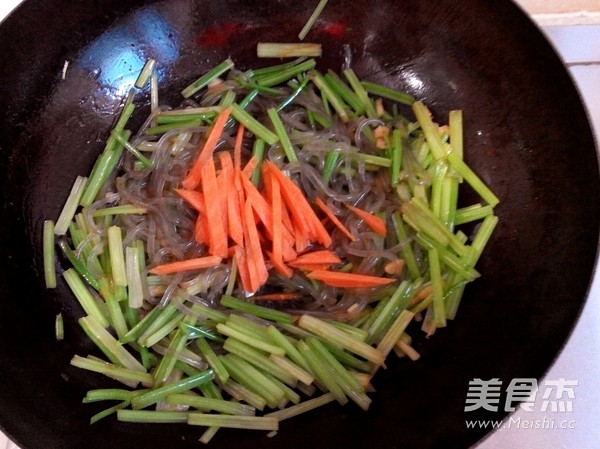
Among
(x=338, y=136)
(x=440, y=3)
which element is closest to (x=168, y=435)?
(x=338, y=136)

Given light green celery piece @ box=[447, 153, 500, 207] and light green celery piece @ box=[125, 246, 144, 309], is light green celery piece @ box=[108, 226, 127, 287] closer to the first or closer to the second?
light green celery piece @ box=[125, 246, 144, 309]

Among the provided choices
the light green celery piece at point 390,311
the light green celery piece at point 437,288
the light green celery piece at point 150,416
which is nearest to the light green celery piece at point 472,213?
the light green celery piece at point 437,288

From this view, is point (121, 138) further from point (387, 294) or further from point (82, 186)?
point (387, 294)

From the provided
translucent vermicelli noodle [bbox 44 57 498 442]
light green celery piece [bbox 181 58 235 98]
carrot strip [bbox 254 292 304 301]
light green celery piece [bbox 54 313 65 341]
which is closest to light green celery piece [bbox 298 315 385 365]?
translucent vermicelli noodle [bbox 44 57 498 442]

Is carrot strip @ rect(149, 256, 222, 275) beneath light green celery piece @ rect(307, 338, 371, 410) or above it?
above

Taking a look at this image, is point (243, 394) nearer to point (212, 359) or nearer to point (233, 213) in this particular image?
point (212, 359)

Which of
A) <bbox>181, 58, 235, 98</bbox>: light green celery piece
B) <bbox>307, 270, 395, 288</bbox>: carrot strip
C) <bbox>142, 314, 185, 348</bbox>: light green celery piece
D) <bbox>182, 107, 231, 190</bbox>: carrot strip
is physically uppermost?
<bbox>181, 58, 235, 98</bbox>: light green celery piece
